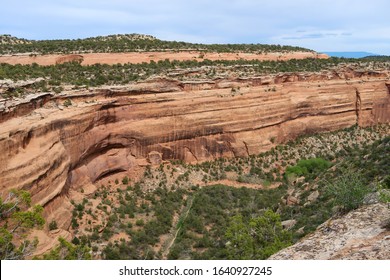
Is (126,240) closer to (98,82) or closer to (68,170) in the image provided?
(68,170)

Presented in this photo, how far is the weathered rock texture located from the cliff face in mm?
11855

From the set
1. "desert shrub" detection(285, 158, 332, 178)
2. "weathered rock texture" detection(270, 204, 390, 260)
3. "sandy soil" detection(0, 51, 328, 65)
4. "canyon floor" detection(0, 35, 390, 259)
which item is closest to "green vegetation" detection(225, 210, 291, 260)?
"canyon floor" detection(0, 35, 390, 259)

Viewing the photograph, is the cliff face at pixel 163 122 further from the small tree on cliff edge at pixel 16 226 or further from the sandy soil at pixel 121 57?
the sandy soil at pixel 121 57

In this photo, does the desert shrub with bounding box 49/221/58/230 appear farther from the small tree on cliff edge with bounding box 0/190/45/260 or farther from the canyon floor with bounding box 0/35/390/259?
the small tree on cliff edge with bounding box 0/190/45/260

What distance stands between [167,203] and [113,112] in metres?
7.13

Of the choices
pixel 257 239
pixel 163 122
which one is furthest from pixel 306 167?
pixel 257 239

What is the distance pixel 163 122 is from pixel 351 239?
1898cm

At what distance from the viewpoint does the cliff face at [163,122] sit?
18.2 metres

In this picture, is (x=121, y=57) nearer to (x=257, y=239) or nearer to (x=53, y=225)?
Answer: (x=53, y=225)

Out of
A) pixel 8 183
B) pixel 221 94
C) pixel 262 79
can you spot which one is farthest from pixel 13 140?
pixel 262 79

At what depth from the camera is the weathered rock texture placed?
10602 mm

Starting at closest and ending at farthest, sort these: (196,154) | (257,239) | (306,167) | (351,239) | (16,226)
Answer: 1. (351,239)
2. (16,226)
3. (257,239)
4. (196,154)
5. (306,167)

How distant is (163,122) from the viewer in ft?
94.2

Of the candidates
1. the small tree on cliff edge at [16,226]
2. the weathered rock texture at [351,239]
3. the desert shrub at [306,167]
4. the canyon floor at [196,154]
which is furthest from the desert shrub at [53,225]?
the desert shrub at [306,167]
